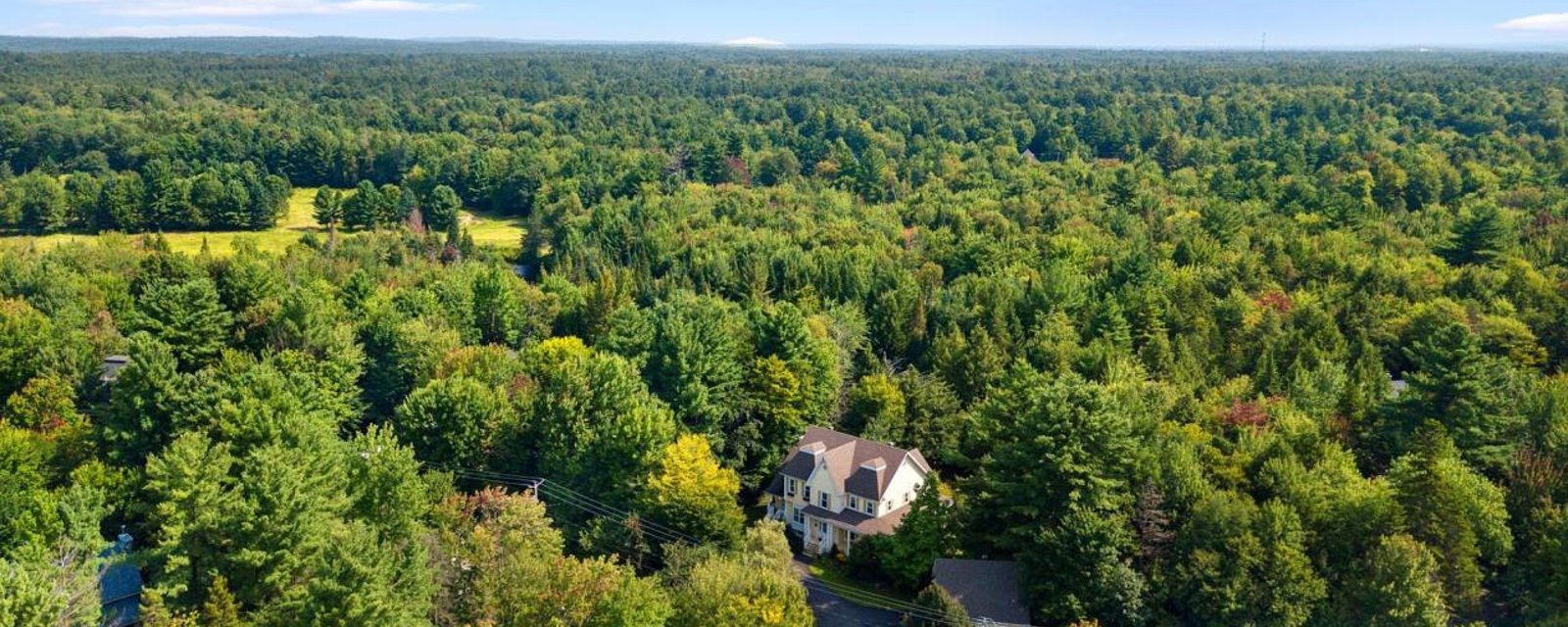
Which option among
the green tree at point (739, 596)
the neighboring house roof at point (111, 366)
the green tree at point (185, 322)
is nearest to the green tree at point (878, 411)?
the green tree at point (739, 596)

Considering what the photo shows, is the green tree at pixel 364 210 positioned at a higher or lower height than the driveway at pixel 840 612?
higher

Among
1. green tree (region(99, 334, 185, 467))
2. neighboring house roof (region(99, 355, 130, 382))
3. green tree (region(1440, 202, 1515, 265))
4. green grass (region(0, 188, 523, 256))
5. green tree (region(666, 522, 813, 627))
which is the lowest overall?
green grass (region(0, 188, 523, 256))

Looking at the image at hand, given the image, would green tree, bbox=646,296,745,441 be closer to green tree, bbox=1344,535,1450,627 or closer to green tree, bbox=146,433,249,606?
green tree, bbox=146,433,249,606

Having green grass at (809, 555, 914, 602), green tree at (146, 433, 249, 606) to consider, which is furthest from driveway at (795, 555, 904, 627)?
green tree at (146, 433, 249, 606)

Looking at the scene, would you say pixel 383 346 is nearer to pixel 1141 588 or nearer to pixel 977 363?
pixel 977 363

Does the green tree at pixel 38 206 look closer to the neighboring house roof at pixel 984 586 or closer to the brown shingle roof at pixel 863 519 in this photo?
the brown shingle roof at pixel 863 519

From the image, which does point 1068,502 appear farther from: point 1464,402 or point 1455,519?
point 1464,402

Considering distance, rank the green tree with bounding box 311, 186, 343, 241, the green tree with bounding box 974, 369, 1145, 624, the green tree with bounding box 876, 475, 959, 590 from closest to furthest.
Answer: the green tree with bounding box 974, 369, 1145, 624 < the green tree with bounding box 876, 475, 959, 590 < the green tree with bounding box 311, 186, 343, 241
